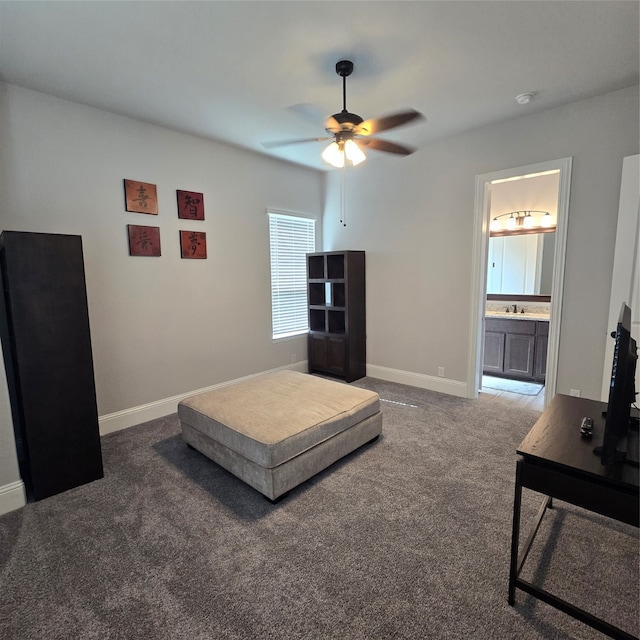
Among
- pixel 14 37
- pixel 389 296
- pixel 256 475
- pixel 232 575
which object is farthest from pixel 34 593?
pixel 389 296

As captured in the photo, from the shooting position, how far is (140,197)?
3283mm

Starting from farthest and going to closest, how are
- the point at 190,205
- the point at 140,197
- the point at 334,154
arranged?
the point at 190,205 < the point at 140,197 < the point at 334,154

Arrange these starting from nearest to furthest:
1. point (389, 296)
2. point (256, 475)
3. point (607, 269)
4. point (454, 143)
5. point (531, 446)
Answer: point (531, 446) < point (256, 475) < point (607, 269) < point (454, 143) < point (389, 296)

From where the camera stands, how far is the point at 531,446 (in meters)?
1.44

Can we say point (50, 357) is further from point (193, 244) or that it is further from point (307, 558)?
point (307, 558)

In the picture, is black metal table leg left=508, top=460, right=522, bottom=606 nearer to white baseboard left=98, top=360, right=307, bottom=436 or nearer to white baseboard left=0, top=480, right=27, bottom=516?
white baseboard left=0, top=480, right=27, bottom=516

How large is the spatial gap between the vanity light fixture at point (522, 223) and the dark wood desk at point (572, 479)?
376cm

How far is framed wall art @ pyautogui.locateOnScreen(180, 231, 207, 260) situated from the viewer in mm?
3635

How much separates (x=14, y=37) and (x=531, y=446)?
353 centimetres

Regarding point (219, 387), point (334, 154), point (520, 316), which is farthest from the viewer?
point (520, 316)

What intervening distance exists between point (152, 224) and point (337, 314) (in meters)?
2.51

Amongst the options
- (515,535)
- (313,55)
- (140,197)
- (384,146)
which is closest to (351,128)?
(384,146)

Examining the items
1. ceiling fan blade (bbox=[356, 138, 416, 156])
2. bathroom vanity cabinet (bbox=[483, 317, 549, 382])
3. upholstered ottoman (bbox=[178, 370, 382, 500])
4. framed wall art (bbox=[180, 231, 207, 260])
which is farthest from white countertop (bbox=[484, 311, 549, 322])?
framed wall art (bbox=[180, 231, 207, 260])

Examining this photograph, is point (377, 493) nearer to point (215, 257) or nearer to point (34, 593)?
point (34, 593)
